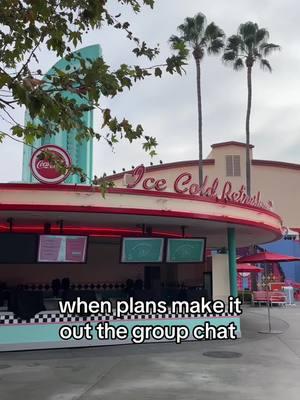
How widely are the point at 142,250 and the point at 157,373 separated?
4.85 m

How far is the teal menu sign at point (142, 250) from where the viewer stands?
13562mm

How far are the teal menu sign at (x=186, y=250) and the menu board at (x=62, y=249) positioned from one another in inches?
102

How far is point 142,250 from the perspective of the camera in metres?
13.7

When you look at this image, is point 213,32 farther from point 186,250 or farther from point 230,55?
point 186,250

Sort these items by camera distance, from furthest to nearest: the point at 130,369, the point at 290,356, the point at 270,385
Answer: the point at 290,356
the point at 130,369
the point at 270,385

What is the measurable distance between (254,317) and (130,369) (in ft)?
38.0

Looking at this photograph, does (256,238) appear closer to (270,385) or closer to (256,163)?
(270,385)

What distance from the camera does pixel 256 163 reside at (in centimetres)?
4069

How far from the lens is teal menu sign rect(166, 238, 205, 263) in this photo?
1407 cm

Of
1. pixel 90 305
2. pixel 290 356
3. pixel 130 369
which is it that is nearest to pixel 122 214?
pixel 90 305

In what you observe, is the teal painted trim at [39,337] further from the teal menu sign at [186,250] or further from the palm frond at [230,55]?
the palm frond at [230,55]

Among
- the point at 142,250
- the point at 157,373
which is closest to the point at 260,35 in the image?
the point at 142,250
